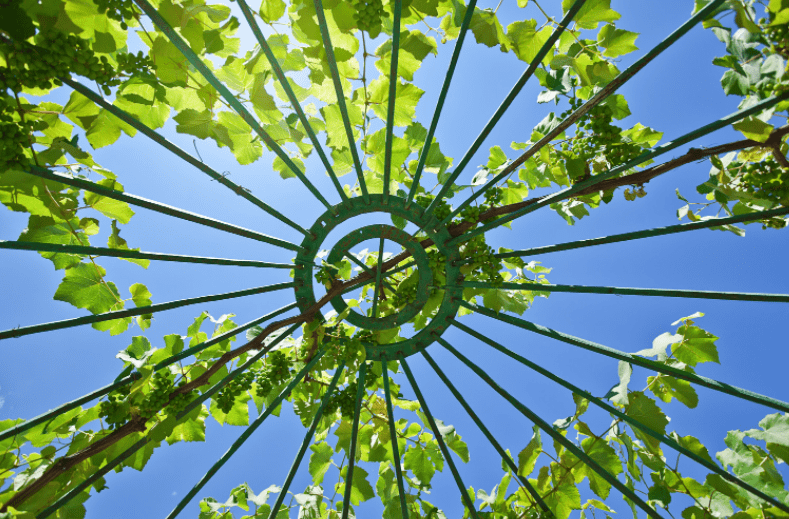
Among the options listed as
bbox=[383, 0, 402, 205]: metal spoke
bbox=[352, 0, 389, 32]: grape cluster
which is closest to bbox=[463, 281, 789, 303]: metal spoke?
bbox=[383, 0, 402, 205]: metal spoke

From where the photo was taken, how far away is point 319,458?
15.6 ft

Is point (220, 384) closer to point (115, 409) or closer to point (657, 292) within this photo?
point (115, 409)

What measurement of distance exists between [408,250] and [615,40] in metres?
2.54

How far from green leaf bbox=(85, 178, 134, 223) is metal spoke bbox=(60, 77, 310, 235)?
0.58 metres

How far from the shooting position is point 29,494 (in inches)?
131

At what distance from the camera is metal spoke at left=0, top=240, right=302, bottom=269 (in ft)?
10.2

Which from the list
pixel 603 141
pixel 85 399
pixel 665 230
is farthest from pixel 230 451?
pixel 603 141

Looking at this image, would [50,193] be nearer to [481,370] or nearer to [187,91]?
[187,91]

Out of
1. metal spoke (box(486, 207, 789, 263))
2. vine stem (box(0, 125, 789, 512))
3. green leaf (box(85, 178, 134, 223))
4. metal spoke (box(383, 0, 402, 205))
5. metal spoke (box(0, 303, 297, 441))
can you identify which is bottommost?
metal spoke (box(486, 207, 789, 263))

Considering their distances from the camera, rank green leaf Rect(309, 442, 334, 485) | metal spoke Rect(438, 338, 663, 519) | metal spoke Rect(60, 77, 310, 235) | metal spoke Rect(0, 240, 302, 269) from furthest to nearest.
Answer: green leaf Rect(309, 442, 334, 485) → metal spoke Rect(438, 338, 663, 519) → metal spoke Rect(0, 240, 302, 269) → metal spoke Rect(60, 77, 310, 235)

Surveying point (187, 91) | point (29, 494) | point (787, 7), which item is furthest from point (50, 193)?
point (787, 7)

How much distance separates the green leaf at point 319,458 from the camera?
4.73 meters

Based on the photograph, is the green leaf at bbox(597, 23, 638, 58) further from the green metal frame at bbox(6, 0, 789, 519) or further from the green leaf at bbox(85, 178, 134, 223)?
the green leaf at bbox(85, 178, 134, 223)

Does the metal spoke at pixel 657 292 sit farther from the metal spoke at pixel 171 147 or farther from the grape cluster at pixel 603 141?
the metal spoke at pixel 171 147
